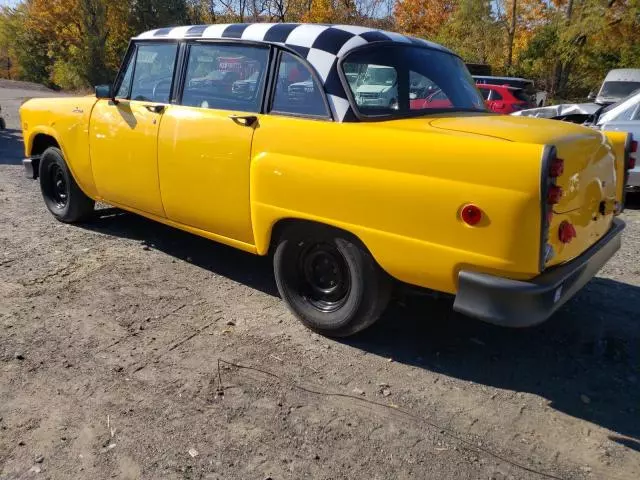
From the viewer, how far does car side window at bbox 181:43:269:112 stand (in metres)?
3.69

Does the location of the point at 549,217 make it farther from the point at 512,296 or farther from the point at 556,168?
the point at 512,296

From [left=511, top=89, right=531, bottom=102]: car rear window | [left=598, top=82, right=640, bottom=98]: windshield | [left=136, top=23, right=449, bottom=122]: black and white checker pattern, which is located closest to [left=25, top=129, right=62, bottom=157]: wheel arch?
[left=136, top=23, right=449, bottom=122]: black and white checker pattern

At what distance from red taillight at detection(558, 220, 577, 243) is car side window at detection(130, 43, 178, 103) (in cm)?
300

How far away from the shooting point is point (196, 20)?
3603 cm

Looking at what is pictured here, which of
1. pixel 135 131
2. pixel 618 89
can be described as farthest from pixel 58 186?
pixel 618 89

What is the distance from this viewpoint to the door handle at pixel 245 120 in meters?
3.52

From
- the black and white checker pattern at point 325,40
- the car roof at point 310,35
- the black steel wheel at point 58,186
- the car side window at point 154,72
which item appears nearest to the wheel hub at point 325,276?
the black and white checker pattern at point 325,40

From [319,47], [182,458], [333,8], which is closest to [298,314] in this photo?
[182,458]

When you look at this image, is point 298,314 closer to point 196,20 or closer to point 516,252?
point 516,252

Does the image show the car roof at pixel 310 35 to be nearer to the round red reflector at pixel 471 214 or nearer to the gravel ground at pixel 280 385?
the round red reflector at pixel 471 214

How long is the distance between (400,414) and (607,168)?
183cm

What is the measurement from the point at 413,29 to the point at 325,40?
34583 mm

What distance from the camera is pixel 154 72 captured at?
4488mm

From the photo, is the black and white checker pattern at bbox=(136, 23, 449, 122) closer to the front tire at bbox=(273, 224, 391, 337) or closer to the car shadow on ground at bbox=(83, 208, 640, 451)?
the front tire at bbox=(273, 224, 391, 337)
